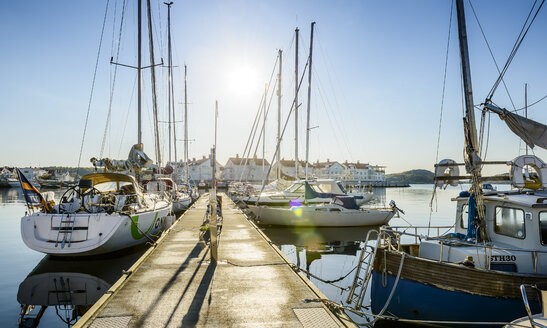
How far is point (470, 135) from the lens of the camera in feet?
28.1

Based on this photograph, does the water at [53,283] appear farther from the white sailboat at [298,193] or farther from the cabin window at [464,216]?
the white sailboat at [298,193]

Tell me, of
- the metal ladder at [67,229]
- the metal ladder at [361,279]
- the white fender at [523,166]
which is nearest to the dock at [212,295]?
the metal ladder at [361,279]

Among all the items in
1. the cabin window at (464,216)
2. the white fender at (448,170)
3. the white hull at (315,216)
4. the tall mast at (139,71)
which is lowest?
the white hull at (315,216)

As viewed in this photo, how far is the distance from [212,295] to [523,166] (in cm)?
820

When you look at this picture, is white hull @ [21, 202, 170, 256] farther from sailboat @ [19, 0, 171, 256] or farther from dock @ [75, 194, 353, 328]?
dock @ [75, 194, 353, 328]

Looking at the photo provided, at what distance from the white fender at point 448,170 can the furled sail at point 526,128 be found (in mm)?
1653

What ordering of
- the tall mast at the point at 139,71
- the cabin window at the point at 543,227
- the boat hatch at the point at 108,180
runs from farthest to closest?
the tall mast at the point at 139,71 → the boat hatch at the point at 108,180 → the cabin window at the point at 543,227

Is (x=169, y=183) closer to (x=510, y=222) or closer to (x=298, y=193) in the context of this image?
(x=298, y=193)

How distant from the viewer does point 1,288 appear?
9852mm

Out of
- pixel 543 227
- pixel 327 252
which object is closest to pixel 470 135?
pixel 543 227

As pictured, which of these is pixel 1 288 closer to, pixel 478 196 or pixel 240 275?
pixel 240 275

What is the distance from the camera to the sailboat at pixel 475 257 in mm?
6453

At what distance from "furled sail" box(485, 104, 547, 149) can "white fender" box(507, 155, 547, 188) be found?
1.14 ft

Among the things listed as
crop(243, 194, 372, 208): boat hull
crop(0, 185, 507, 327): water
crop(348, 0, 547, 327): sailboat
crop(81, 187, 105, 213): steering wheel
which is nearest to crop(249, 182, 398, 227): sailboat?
crop(243, 194, 372, 208): boat hull
